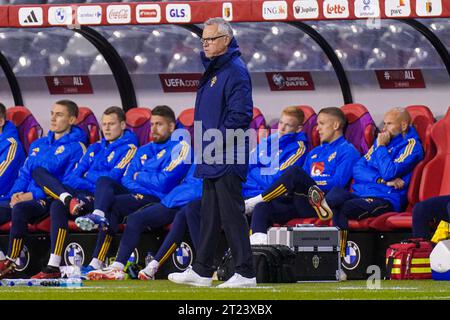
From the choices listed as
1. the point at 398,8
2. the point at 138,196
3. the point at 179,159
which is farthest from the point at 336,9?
the point at 138,196

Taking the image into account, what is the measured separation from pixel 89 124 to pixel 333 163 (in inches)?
98.0

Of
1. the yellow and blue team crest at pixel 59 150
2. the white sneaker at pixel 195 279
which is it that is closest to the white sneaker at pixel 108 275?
the yellow and blue team crest at pixel 59 150

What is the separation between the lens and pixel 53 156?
1263 centimetres

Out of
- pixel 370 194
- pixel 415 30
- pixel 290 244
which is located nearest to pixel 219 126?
pixel 290 244

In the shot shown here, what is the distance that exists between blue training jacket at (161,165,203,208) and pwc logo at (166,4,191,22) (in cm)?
147

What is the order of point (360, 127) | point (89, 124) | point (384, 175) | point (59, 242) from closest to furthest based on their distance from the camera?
point (384, 175) → point (59, 242) → point (360, 127) → point (89, 124)

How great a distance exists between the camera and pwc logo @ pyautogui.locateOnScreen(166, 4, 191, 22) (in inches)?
478

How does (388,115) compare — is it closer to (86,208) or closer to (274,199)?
(274,199)

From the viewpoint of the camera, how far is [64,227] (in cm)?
1205

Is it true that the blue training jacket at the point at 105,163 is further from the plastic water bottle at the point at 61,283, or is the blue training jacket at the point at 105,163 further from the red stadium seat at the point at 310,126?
the plastic water bottle at the point at 61,283

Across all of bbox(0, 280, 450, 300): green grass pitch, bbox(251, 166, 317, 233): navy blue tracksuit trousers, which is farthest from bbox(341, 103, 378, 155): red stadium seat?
bbox(0, 280, 450, 300): green grass pitch

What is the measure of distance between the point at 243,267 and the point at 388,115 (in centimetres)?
313

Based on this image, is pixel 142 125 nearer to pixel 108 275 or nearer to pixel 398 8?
pixel 108 275

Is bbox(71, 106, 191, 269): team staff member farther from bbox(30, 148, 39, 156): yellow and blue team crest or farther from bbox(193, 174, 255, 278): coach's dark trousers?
bbox(193, 174, 255, 278): coach's dark trousers
